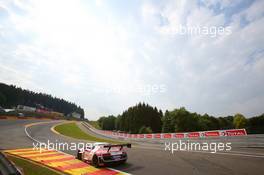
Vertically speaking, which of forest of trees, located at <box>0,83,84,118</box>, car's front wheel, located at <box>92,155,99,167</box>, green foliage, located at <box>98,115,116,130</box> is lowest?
car's front wheel, located at <box>92,155,99,167</box>

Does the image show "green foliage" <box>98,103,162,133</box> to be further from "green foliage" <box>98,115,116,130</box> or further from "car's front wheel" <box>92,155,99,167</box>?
"car's front wheel" <box>92,155,99,167</box>

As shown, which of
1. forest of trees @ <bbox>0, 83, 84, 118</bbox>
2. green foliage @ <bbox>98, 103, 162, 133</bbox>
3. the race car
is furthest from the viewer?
forest of trees @ <bbox>0, 83, 84, 118</bbox>

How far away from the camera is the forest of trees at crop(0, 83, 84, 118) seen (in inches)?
4586

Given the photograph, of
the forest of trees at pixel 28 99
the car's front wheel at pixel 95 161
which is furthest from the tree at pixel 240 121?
the forest of trees at pixel 28 99

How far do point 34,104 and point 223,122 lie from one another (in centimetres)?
12769

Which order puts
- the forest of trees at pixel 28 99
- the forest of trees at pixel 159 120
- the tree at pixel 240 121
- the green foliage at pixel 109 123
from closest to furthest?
1. the forest of trees at pixel 159 120
2. the tree at pixel 240 121
3. the green foliage at pixel 109 123
4. the forest of trees at pixel 28 99

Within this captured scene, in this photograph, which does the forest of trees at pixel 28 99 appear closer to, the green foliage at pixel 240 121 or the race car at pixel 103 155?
the race car at pixel 103 155

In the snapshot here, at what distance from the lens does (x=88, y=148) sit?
11.0 m

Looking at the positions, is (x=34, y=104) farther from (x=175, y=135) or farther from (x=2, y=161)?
(x=2, y=161)

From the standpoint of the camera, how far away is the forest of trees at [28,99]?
116 m

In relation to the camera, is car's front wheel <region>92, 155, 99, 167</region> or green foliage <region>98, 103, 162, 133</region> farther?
green foliage <region>98, 103, 162, 133</region>

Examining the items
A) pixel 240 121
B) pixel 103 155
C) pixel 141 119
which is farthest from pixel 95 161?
pixel 240 121

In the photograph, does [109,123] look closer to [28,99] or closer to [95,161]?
[28,99]

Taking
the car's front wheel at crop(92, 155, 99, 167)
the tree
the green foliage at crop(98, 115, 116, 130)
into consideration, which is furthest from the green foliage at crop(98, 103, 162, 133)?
the car's front wheel at crop(92, 155, 99, 167)
